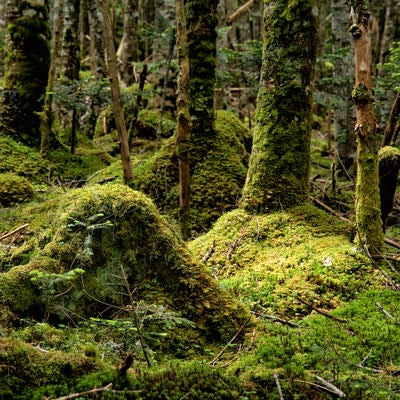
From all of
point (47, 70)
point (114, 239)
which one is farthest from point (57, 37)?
point (114, 239)

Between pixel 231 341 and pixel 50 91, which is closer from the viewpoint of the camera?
pixel 231 341

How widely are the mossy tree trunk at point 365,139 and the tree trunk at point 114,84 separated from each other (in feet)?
11.5

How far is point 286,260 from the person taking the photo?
5.79 metres

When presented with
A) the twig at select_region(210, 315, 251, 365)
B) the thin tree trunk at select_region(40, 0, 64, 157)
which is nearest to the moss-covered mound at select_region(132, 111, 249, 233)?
the thin tree trunk at select_region(40, 0, 64, 157)

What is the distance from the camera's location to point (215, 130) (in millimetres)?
8695

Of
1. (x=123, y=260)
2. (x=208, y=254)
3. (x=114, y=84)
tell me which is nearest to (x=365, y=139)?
(x=208, y=254)

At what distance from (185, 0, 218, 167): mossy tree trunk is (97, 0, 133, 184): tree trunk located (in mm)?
1228

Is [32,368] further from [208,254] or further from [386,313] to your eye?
[208,254]

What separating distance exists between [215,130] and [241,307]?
5014 mm

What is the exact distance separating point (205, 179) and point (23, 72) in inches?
203

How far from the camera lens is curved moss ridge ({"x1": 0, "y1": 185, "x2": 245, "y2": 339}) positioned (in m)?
3.78

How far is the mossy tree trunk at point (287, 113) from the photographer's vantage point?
263 inches

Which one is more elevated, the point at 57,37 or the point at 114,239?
the point at 57,37

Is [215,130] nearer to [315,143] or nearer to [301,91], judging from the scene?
[301,91]
